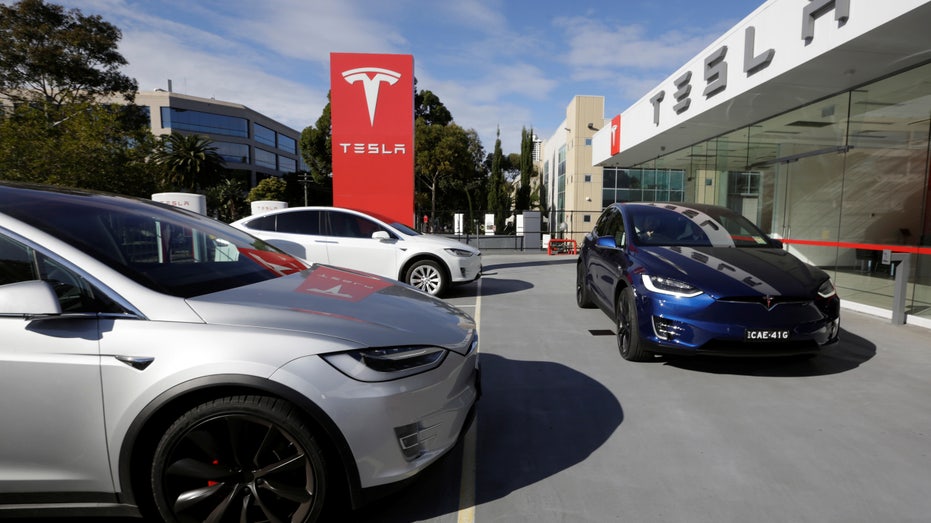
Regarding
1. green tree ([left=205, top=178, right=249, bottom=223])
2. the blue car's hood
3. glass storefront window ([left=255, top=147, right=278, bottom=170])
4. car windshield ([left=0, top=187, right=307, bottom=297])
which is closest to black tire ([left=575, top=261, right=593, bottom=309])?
the blue car's hood

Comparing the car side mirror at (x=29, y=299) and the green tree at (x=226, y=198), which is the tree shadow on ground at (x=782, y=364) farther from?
the green tree at (x=226, y=198)

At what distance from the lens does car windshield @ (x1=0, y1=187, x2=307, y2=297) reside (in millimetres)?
1962

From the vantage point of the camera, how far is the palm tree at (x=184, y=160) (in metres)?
41.1

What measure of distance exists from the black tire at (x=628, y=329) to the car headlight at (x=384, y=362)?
2.57m

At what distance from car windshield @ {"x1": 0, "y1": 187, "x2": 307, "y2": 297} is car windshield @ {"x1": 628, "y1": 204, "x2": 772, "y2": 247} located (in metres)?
3.67

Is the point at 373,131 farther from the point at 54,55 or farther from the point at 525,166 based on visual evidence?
the point at 525,166

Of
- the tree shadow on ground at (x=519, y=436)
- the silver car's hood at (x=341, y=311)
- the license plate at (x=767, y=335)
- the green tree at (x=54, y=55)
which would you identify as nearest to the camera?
the silver car's hood at (x=341, y=311)

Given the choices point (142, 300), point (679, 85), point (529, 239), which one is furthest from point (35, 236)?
point (529, 239)

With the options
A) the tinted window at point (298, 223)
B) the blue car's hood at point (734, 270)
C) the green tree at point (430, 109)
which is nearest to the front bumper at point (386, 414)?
the blue car's hood at point (734, 270)

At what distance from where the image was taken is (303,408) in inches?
69.6

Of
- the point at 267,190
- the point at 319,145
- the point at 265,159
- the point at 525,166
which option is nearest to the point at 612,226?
the point at 319,145

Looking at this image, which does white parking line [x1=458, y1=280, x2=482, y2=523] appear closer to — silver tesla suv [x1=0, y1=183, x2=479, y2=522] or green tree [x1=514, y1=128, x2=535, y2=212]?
silver tesla suv [x1=0, y1=183, x2=479, y2=522]

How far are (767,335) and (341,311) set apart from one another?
3.28 metres

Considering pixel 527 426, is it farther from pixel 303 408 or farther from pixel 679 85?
pixel 679 85
